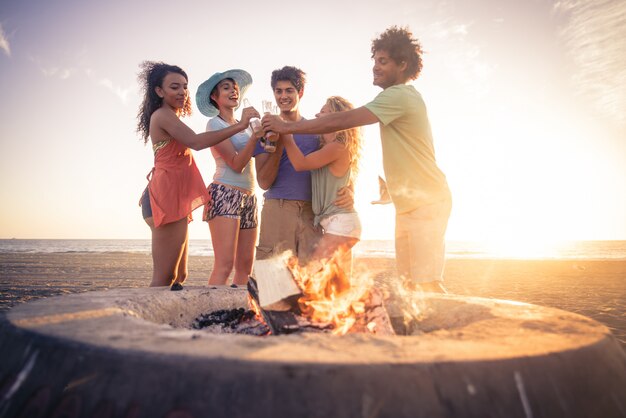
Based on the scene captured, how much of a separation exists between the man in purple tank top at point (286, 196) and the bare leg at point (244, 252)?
Result: 0.73ft

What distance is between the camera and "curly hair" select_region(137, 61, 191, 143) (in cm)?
327

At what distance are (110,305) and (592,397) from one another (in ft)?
6.44

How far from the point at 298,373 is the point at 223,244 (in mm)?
2354

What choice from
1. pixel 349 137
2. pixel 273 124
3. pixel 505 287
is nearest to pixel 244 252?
pixel 273 124

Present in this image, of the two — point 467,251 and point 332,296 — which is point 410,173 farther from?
point 467,251

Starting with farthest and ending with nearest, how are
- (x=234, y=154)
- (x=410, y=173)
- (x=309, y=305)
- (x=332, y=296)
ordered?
(x=234, y=154)
(x=410, y=173)
(x=332, y=296)
(x=309, y=305)

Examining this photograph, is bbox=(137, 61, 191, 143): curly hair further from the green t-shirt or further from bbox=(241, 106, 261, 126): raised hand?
the green t-shirt

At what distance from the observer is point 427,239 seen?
2727mm

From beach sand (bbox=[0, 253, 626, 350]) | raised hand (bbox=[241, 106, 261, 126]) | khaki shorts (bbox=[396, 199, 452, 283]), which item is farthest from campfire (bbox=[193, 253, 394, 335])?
beach sand (bbox=[0, 253, 626, 350])

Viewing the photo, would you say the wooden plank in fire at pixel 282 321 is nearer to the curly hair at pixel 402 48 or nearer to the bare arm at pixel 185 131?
the bare arm at pixel 185 131

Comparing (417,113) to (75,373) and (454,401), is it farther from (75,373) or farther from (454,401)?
(75,373)

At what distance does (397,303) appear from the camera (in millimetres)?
2486

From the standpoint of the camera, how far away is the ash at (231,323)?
231 centimetres

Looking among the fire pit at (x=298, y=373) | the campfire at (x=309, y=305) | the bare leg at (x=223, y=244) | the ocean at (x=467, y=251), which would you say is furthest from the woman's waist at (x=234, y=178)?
the ocean at (x=467, y=251)
